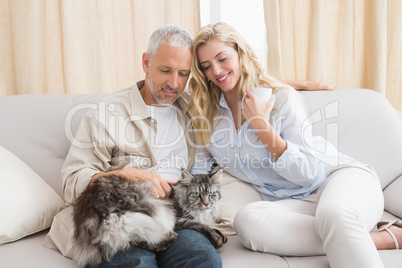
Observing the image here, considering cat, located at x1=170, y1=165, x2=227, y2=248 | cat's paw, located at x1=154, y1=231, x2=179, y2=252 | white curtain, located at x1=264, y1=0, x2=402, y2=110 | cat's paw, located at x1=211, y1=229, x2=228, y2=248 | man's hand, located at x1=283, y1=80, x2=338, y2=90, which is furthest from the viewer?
white curtain, located at x1=264, y1=0, x2=402, y2=110

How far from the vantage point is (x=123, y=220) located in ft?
4.88

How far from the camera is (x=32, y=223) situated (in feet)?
5.86

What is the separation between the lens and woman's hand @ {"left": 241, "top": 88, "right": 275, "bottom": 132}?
1.84 m

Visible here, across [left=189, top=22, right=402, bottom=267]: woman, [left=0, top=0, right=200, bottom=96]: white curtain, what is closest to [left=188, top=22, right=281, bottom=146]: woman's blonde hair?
[left=189, top=22, right=402, bottom=267]: woman

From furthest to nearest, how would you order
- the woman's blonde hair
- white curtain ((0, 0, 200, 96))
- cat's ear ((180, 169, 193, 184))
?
white curtain ((0, 0, 200, 96)) < the woman's blonde hair < cat's ear ((180, 169, 193, 184))

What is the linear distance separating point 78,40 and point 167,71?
106cm

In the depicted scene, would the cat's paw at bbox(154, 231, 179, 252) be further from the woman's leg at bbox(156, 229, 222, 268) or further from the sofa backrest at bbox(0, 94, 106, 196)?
the sofa backrest at bbox(0, 94, 106, 196)

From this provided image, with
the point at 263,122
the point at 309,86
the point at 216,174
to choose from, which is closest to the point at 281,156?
the point at 263,122

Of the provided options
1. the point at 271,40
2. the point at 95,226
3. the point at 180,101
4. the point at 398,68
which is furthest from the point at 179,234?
the point at 398,68

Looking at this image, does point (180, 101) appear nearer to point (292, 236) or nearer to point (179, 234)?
point (179, 234)

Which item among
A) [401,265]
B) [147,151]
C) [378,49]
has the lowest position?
[401,265]

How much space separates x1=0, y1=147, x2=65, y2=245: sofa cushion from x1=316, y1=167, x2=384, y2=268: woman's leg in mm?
1333

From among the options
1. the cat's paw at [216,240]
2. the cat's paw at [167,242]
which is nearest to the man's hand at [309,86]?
the cat's paw at [216,240]

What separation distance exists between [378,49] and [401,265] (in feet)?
5.84
